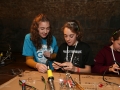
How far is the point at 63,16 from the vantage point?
346 centimetres

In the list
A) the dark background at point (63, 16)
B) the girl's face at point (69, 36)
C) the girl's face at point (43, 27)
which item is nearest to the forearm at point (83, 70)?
the girl's face at point (69, 36)

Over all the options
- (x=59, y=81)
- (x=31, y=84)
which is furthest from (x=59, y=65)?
(x=31, y=84)

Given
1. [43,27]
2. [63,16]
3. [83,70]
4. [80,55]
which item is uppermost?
[63,16]

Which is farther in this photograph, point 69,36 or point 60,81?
point 69,36

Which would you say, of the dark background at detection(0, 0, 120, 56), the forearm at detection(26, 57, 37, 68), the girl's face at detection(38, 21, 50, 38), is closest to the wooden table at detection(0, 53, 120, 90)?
the forearm at detection(26, 57, 37, 68)

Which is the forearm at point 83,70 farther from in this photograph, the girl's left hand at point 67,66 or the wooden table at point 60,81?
the wooden table at point 60,81

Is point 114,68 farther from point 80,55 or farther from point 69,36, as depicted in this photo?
point 69,36

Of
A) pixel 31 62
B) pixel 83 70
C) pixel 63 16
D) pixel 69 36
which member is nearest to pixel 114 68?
pixel 83 70

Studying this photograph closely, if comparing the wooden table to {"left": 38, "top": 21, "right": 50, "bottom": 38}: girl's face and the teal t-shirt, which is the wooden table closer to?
the teal t-shirt

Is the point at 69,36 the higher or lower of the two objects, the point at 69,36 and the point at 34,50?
the higher

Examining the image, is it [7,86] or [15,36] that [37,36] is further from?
[15,36]

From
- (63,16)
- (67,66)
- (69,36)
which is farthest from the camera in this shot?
(63,16)

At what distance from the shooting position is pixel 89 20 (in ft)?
11.0

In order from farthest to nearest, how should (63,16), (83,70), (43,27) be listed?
(63,16)
(43,27)
(83,70)
